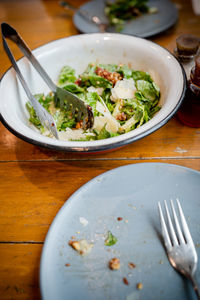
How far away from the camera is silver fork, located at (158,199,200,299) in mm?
593

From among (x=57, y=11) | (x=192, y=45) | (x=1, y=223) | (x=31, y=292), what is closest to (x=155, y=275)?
(x=31, y=292)

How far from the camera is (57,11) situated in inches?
79.7

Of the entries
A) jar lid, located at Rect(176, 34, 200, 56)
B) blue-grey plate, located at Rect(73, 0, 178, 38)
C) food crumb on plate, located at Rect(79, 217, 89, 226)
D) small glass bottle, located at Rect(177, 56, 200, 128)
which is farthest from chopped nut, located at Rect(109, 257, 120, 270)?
blue-grey plate, located at Rect(73, 0, 178, 38)

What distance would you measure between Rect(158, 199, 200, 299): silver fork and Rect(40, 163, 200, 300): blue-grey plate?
0.02m

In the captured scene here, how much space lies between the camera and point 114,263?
629 millimetres

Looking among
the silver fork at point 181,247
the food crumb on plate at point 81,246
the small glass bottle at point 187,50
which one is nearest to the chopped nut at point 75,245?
the food crumb on plate at point 81,246

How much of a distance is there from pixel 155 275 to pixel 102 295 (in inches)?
5.4

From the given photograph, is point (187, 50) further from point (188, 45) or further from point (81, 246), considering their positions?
point (81, 246)

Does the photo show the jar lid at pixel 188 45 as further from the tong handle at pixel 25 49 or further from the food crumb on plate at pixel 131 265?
the food crumb on plate at pixel 131 265

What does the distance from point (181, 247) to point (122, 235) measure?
0.16 m

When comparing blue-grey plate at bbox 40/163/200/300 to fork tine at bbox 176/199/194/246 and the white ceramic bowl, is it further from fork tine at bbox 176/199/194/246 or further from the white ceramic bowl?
the white ceramic bowl

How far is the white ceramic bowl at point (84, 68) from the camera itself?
2.50ft

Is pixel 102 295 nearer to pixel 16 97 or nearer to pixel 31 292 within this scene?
pixel 31 292

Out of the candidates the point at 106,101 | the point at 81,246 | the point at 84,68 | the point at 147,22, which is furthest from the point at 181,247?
the point at 147,22
